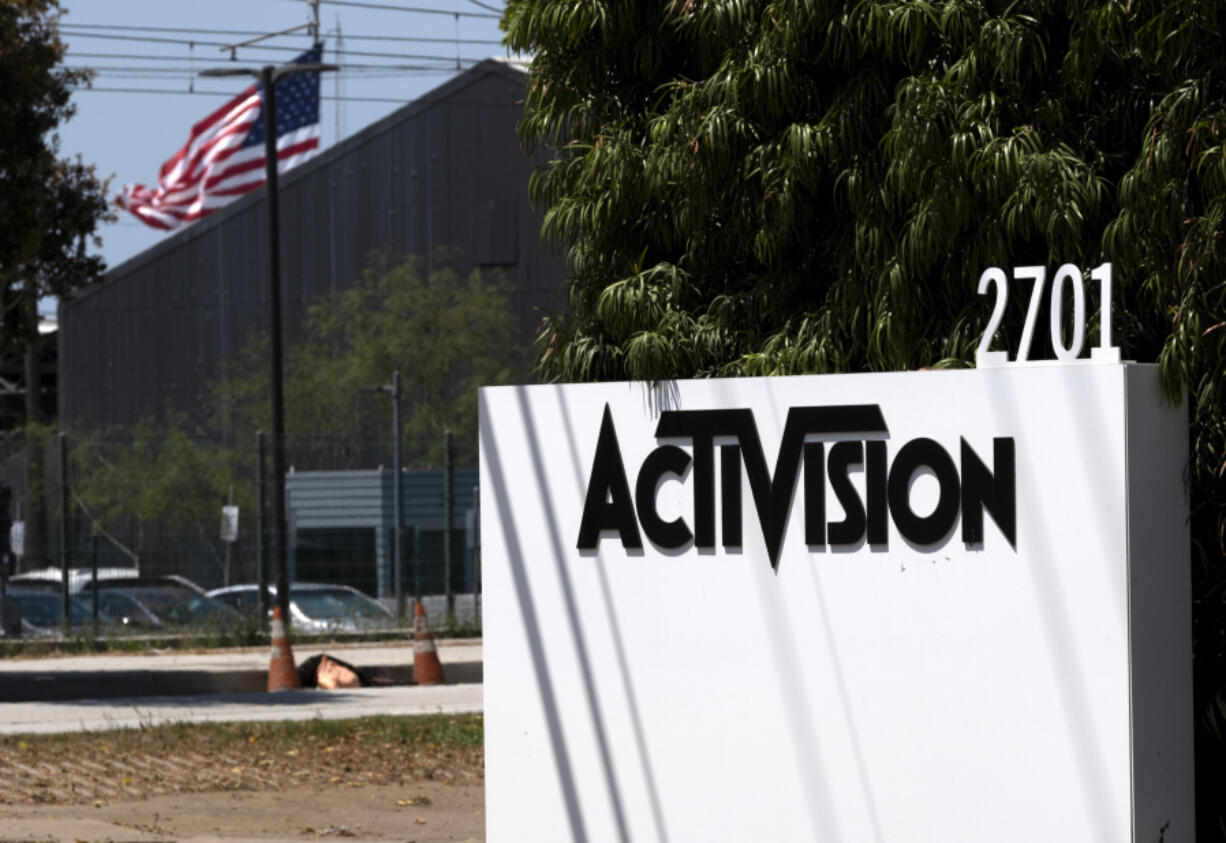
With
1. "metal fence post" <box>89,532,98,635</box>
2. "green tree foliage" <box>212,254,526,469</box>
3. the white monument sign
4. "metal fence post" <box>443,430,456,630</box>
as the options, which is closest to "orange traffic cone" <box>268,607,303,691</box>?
"metal fence post" <box>89,532,98,635</box>

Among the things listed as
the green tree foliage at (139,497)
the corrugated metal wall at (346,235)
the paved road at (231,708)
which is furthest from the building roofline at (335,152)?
the paved road at (231,708)

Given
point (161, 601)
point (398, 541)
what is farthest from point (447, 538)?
point (161, 601)

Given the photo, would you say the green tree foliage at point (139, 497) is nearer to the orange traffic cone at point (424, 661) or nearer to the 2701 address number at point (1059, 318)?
the orange traffic cone at point (424, 661)

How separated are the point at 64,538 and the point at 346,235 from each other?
74.3ft

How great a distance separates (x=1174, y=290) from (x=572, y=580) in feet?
8.55

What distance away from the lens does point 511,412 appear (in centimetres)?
733

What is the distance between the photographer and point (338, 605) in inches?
965

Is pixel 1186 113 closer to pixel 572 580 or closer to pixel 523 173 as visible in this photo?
pixel 572 580

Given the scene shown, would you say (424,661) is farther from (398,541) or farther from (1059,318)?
(1059,318)

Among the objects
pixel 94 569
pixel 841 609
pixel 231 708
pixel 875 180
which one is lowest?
pixel 231 708

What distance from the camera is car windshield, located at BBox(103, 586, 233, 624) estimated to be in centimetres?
2364

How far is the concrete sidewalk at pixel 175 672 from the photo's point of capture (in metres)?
18.8

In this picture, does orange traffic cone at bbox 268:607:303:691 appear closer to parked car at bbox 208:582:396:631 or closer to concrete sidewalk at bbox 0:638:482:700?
concrete sidewalk at bbox 0:638:482:700

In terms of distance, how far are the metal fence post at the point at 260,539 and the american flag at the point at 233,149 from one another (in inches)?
532
